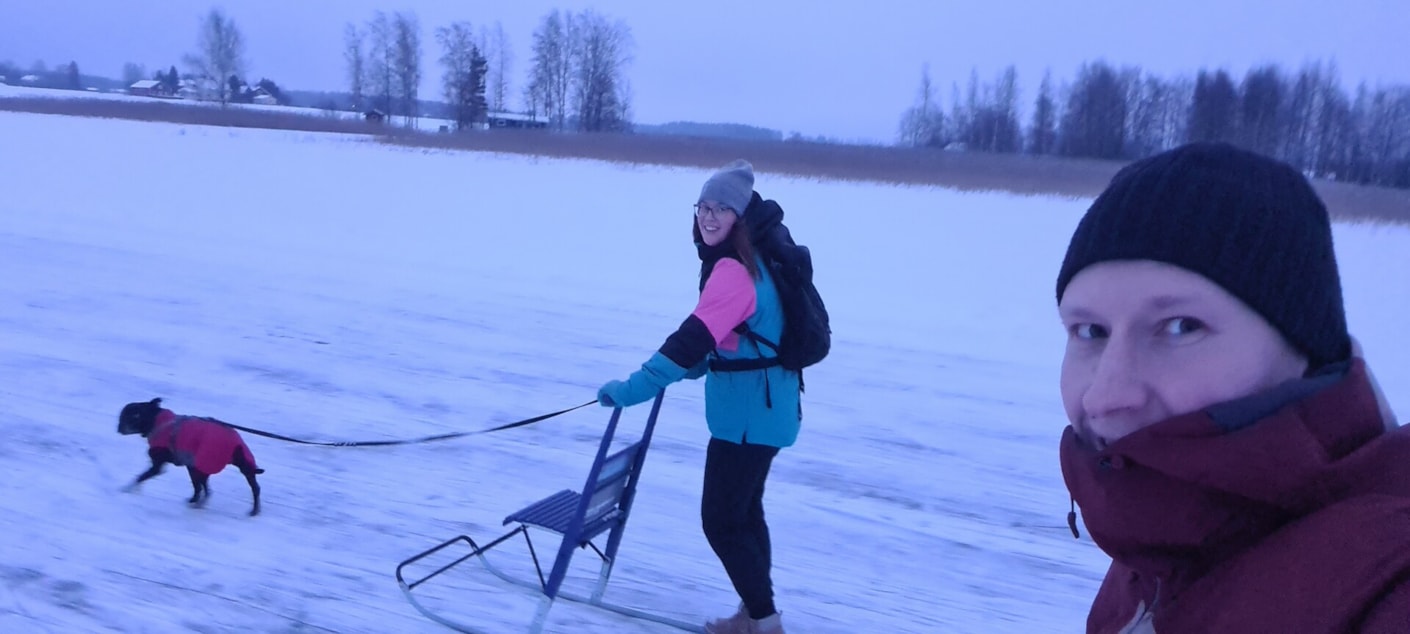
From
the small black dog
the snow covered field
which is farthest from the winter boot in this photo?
the small black dog

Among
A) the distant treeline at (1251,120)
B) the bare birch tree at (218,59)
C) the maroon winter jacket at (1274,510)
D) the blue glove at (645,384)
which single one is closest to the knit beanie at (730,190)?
the blue glove at (645,384)

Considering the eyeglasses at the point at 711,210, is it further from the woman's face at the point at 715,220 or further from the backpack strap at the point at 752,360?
the backpack strap at the point at 752,360

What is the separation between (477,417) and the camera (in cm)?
562

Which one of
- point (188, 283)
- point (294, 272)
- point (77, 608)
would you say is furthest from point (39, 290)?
point (77, 608)

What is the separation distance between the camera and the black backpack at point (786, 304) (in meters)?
3.21

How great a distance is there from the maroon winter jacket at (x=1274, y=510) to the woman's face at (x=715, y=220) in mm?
2125

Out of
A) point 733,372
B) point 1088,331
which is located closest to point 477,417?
point 733,372

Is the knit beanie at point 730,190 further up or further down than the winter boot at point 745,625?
further up

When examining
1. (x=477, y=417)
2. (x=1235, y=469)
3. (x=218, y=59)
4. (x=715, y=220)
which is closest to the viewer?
(x=1235, y=469)

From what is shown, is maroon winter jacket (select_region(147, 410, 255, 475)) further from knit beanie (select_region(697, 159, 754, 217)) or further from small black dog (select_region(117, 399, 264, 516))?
knit beanie (select_region(697, 159, 754, 217))

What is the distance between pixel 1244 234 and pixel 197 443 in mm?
4146

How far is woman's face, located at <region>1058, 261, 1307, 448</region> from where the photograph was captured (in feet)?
3.47

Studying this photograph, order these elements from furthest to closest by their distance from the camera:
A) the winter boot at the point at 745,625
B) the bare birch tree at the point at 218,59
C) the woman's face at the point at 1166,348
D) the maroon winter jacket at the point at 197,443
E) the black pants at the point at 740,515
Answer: the bare birch tree at the point at 218,59 → the maroon winter jacket at the point at 197,443 → the winter boot at the point at 745,625 → the black pants at the point at 740,515 → the woman's face at the point at 1166,348

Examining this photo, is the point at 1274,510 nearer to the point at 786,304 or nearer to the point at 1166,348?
the point at 1166,348
